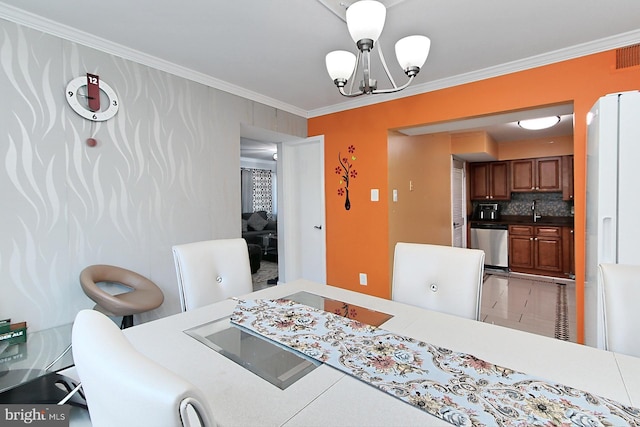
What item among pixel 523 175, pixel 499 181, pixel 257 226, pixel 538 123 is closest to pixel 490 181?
pixel 499 181

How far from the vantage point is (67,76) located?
204 centimetres

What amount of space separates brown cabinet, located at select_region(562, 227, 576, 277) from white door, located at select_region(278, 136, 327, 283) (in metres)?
3.92

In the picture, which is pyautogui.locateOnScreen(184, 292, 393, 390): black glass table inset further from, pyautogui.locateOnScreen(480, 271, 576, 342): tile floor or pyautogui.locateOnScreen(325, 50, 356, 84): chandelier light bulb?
pyautogui.locateOnScreen(480, 271, 576, 342): tile floor

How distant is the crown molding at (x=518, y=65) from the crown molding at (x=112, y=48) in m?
1.30

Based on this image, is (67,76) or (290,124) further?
(290,124)

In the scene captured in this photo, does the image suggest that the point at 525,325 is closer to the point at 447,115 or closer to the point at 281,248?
the point at 447,115

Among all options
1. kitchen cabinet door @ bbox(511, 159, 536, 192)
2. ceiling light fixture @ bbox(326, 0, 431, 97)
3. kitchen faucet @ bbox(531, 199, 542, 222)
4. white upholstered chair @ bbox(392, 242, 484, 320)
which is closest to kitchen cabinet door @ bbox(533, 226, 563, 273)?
kitchen faucet @ bbox(531, 199, 542, 222)

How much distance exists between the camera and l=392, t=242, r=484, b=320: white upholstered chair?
1.44m

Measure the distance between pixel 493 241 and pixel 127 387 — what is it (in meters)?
6.03

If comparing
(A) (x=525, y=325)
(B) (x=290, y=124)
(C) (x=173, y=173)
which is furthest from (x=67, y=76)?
(A) (x=525, y=325)

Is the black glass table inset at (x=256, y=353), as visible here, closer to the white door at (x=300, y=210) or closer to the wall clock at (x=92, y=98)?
the wall clock at (x=92, y=98)

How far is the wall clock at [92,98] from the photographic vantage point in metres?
2.05

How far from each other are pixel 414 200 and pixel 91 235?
3292 mm

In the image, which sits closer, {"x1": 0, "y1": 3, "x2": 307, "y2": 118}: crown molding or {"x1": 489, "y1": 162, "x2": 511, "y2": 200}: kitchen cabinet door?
{"x1": 0, "y1": 3, "x2": 307, "y2": 118}: crown molding
